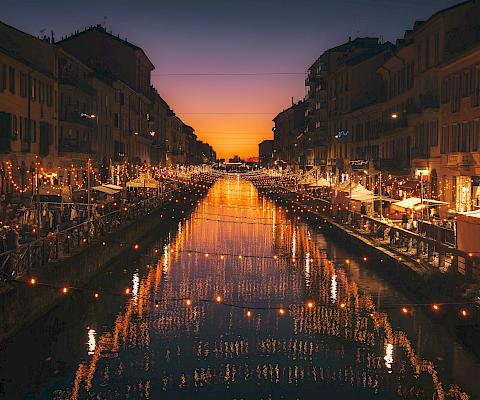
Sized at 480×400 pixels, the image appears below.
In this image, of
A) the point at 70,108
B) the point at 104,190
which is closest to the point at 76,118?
the point at 70,108

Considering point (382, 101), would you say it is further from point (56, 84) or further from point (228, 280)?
point (228, 280)

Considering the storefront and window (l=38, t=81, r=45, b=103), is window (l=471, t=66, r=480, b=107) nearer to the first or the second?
the storefront

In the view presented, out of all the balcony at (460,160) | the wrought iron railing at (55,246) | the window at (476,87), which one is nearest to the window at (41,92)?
the wrought iron railing at (55,246)

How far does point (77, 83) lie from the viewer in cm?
6322

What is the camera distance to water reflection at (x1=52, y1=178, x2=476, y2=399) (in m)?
17.3

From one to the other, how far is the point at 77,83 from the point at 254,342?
149 ft

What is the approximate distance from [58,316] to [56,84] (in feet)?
128

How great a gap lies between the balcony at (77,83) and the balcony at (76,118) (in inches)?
80.4

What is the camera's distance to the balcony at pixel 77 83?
60.5 metres

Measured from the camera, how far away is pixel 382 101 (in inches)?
2906

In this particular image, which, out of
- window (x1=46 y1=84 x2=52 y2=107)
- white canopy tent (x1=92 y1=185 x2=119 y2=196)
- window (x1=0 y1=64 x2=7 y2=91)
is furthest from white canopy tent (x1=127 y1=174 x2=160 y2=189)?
window (x1=0 y1=64 x2=7 y2=91)

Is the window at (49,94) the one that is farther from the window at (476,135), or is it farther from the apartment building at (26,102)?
the window at (476,135)

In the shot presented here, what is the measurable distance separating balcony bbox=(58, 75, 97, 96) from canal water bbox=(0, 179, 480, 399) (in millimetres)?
29071

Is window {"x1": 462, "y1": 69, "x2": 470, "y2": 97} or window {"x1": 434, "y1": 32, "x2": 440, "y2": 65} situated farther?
window {"x1": 434, "y1": 32, "x2": 440, "y2": 65}
